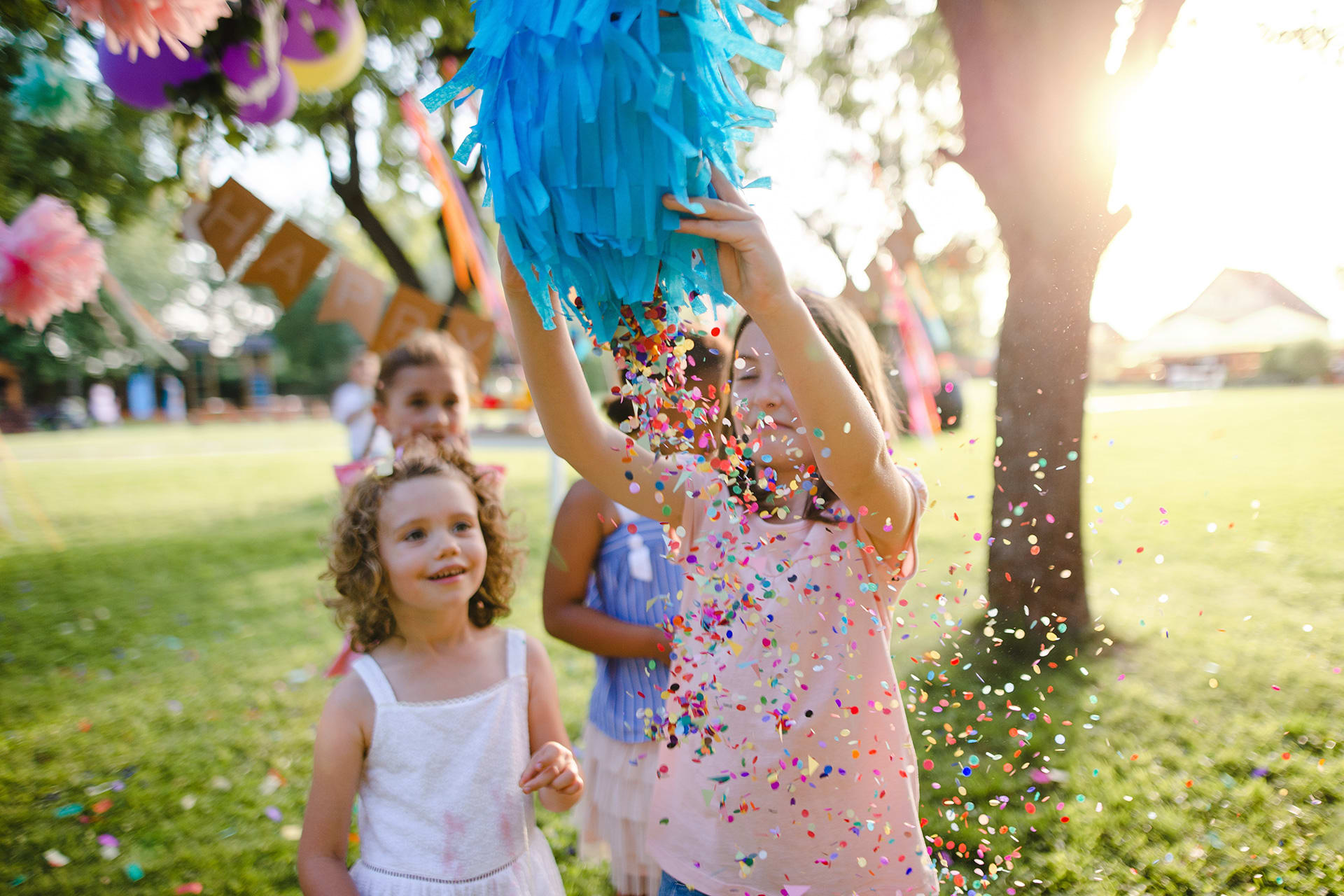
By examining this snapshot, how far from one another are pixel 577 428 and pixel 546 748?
2.09 ft

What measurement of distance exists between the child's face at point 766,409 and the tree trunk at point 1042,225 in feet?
1.41

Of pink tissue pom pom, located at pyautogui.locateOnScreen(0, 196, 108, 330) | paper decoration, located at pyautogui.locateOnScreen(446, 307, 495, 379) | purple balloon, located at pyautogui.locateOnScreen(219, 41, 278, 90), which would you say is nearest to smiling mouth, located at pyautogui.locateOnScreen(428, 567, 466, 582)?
pink tissue pom pom, located at pyautogui.locateOnScreen(0, 196, 108, 330)

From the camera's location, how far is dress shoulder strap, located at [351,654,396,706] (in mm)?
1483

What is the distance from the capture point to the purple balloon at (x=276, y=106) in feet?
10.1

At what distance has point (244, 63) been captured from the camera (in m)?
2.53

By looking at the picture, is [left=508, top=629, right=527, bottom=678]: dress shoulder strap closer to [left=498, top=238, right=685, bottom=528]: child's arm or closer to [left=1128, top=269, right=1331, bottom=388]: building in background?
[left=498, top=238, right=685, bottom=528]: child's arm

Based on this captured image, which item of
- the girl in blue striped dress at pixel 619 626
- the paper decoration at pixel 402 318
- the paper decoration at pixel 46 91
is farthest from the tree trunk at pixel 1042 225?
the paper decoration at pixel 46 91

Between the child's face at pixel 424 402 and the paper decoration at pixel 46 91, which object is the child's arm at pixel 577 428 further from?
the paper decoration at pixel 46 91

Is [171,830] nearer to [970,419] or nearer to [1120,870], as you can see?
[1120,870]

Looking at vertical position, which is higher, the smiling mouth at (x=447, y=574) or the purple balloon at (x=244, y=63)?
the purple balloon at (x=244, y=63)

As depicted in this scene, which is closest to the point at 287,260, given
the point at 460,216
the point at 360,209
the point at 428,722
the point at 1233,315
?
the point at 460,216

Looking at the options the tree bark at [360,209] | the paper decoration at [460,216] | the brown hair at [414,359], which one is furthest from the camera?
the tree bark at [360,209]

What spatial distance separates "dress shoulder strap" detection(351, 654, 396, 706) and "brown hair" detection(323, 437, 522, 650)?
8 centimetres

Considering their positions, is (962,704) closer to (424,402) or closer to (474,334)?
(424,402)
